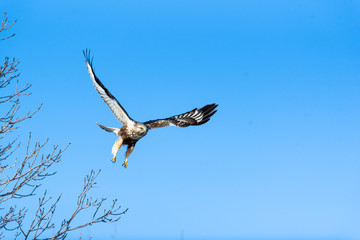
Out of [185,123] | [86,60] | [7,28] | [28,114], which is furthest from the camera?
[185,123]

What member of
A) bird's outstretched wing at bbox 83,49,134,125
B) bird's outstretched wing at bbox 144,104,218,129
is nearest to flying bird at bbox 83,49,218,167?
bird's outstretched wing at bbox 83,49,134,125

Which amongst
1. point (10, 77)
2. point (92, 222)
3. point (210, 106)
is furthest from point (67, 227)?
point (210, 106)

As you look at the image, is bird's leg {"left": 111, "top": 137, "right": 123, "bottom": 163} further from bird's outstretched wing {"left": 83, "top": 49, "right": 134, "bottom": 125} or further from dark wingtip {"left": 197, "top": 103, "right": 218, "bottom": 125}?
dark wingtip {"left": 197, "top": 103, "right": 218, "bottom": 125}

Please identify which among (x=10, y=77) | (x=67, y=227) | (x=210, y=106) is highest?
(x=210, y=106)

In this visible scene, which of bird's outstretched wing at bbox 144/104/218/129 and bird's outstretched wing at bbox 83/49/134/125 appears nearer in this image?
bird's outstretched wing at bbox 83/49/134/125

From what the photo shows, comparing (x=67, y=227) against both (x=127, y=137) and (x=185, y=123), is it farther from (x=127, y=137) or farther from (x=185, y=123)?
(x=185, y=123)

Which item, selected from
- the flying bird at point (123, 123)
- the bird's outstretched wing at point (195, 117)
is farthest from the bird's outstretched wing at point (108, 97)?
the bird's outstretched wing at point (195, 117)

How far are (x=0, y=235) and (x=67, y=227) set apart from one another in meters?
1.00

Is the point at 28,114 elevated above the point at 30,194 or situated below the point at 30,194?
above

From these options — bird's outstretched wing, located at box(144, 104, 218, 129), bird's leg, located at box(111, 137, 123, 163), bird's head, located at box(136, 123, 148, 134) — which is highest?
bird's outstretched wing, located at box(144, 104, 218, 129)

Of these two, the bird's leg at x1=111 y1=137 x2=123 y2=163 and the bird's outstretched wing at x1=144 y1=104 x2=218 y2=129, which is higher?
the bird's outstretched wing at x1=144 y1=104 x2=218 y2=129

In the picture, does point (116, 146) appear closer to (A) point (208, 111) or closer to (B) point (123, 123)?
(B) point (123, 123)

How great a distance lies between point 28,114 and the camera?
7.64 meters

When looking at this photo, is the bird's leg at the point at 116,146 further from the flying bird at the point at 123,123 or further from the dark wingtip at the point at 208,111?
the dark wingtip at the point at 208,111
